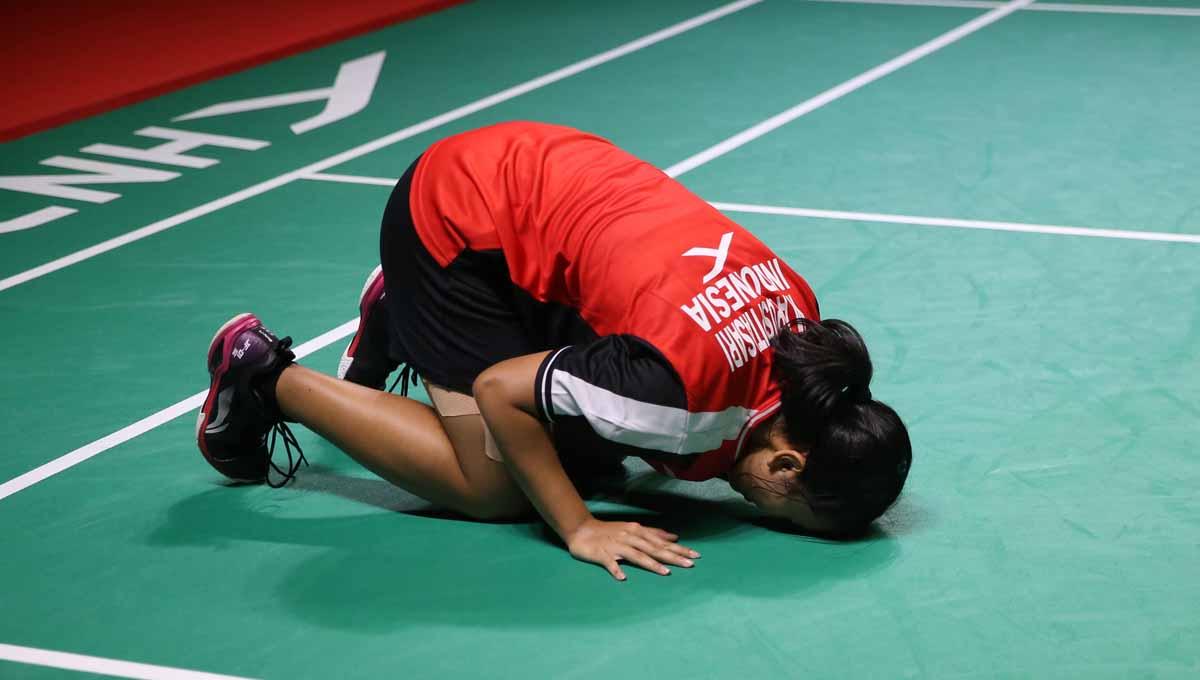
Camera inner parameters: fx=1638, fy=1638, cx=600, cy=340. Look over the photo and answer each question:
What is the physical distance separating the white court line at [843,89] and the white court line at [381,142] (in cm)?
135

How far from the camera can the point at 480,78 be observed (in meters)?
8.60

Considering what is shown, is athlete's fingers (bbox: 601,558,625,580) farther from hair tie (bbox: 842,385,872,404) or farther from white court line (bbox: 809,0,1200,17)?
white court line (bbox: 809,0,1200,17)

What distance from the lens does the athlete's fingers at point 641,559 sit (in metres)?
3.63

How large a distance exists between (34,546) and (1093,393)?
2.80 metres

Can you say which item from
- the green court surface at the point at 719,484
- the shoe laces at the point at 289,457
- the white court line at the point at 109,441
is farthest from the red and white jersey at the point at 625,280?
the white court line at the point at 109,441

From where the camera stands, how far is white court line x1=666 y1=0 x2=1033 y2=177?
7086 millimetres

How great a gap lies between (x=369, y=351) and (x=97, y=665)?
1.40 m

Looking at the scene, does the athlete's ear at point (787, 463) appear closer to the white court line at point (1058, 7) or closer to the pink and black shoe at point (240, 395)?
the pink and black shoe at point (240, 395)

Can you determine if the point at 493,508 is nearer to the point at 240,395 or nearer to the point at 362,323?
the point at 240,395

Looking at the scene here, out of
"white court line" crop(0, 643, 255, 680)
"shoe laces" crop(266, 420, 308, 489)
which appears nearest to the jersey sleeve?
"white court line" crop(0, 643, 255, 680)

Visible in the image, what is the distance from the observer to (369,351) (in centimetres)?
453

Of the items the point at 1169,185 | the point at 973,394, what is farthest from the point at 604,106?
the point at 973,394

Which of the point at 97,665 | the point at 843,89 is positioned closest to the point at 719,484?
the point at 97,665

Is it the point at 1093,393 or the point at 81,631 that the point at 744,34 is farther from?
the point at 81,631
